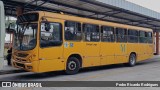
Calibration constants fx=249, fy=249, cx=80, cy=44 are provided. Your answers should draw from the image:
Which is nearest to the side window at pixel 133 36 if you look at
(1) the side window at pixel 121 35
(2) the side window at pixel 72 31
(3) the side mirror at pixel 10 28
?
(1) the side window at pixel 121 35

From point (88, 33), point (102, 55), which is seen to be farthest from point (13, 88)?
point (102, 55)

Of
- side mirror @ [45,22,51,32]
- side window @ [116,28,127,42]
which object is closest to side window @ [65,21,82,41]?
side mirror @ [45,22,51,32]

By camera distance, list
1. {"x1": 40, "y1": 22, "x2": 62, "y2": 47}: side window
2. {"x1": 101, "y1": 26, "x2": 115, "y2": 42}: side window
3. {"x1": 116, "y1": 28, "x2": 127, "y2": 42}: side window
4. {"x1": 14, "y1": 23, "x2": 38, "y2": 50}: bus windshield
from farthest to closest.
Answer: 1. {"x1": 116, "y1": 28, "x2": 127, "y2": 42}: side window
2. {"x1": 101, "y1": 26, "x2": 115, "y2": 42}: side window
3. {"x1": 40, "y1": 22, "x2": 62, "y2": 47}: side window
4. {"x1": 14, "y1": 23, "x2": 38, "y2": 50}: bus windshield

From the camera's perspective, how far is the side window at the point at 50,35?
11219mm

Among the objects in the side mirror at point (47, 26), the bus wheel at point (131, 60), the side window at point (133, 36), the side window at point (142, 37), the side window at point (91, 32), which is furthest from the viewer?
the side window at point (142, 37)

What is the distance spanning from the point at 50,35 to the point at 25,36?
1135 millimetres

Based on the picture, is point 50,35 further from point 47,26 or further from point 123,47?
point 123,47

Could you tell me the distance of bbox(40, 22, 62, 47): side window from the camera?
1122cm

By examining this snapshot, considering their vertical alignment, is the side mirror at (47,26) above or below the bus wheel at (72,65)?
above

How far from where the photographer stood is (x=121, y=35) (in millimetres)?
16734

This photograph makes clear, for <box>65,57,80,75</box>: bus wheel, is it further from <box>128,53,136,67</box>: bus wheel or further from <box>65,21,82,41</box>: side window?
<box>128,53,136,67</box>: bus wheel

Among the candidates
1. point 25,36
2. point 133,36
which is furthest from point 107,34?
point 25,36

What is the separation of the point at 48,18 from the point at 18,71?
4.12 meters

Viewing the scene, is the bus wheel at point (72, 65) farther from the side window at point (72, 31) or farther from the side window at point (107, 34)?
the side window at point (107, 34)
